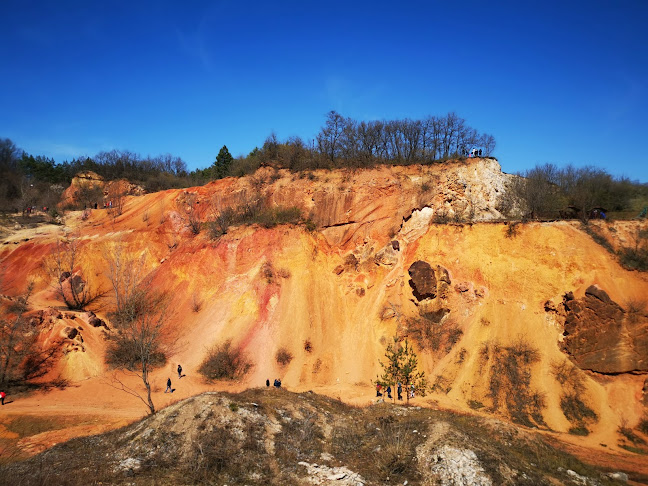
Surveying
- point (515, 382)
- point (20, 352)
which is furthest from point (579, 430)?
point (20, 352)

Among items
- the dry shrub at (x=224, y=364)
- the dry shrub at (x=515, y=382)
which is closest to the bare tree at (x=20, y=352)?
the dry shrub at (x=224, y=364)

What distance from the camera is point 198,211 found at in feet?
129

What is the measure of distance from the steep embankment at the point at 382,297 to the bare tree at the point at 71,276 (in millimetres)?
685

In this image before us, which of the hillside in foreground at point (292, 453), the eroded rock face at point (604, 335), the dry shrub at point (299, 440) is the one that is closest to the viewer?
the hillside in foreground at point (292, 453)

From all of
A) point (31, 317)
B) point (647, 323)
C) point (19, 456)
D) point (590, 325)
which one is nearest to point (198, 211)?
point (31, 317)

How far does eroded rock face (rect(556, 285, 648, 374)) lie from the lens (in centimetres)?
2150

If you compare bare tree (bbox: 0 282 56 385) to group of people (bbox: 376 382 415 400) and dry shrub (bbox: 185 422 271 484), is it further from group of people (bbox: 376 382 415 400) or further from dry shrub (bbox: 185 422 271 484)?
group of people (bbox: 376 382 415 400)

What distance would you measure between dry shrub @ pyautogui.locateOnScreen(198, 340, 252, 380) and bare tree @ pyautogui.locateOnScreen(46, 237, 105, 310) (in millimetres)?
13354

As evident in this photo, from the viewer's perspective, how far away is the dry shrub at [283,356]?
26.5 meters

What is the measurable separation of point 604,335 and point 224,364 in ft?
74.6

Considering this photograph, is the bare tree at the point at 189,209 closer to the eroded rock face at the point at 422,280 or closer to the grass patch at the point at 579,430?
the eroded rock face at the point at 422,280

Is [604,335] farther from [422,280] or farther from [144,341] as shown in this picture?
[144,341]

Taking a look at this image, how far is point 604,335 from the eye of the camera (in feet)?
73.0

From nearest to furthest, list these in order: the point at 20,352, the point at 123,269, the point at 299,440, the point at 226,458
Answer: the point at 226,458 < the point at 299,440 < the point at 20,352 < the point at 123,269
